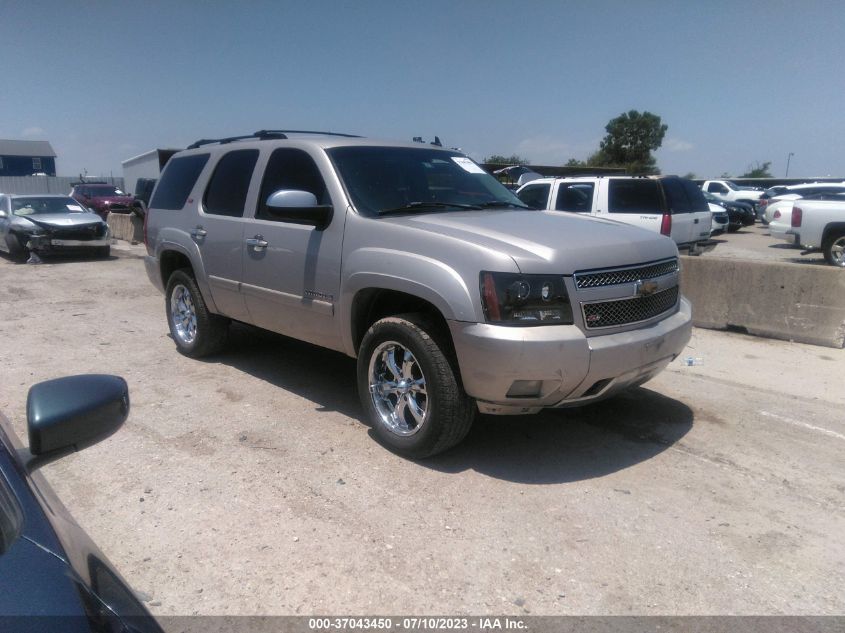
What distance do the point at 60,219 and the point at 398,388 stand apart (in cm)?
1338

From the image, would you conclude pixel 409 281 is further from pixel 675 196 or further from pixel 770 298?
pixel 675 196

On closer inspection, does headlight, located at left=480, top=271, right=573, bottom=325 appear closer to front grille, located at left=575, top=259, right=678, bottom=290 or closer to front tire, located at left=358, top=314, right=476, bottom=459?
front grille, located at left=575, top=259, right=678, bottom=290

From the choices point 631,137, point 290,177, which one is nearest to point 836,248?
point 290,177

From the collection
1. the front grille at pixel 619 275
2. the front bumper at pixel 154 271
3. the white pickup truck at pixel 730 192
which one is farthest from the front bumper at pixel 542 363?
the white pickup truck at pixel 730 192

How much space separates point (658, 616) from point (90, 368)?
17.7 ft

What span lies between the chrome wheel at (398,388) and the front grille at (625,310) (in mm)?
1031

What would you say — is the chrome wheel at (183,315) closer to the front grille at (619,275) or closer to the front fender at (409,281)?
the front fender at (409,281)

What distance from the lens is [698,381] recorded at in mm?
5906

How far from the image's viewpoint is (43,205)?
15.6 m

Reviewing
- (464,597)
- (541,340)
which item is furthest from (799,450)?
(464,597)

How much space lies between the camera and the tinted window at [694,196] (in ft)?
34.0

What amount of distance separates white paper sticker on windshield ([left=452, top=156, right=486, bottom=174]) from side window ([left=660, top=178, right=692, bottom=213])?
520cm

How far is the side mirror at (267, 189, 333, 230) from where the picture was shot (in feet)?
14.4

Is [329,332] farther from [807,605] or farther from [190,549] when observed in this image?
[807,605]
